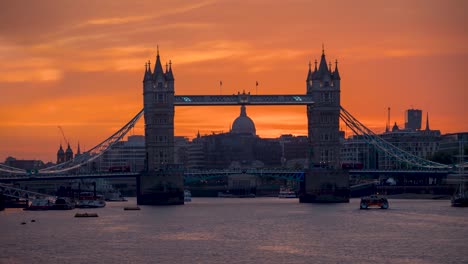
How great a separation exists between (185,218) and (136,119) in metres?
50.8

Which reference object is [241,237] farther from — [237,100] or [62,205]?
[237,100]

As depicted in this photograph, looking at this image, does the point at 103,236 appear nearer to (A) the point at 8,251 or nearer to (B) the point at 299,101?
(A) the point at 8,251

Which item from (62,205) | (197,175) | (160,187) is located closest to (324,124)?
(197,175)

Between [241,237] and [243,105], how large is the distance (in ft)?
233

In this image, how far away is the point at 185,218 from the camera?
129 metres

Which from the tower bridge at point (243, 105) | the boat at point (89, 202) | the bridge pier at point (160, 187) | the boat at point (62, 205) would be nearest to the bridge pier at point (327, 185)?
the tower bridge at point (243, 105)

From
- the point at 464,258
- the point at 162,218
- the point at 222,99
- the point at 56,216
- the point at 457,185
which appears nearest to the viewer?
the point at 464,258

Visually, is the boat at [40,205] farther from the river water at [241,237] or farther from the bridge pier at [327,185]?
the bridge pier at [327,185]

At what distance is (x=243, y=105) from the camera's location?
170 metres

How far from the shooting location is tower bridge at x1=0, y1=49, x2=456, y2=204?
167875 millimetres

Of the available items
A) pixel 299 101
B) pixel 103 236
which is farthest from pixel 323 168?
pixel 103 236

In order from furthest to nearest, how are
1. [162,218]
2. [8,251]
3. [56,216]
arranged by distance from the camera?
[56,216], [162,218], [8,251]

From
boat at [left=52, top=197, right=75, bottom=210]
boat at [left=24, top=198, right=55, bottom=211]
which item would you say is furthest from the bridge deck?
boat at [left=24, top=198, right=55, bottom=211]

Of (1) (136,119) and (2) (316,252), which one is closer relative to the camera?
(2) (316,252)
